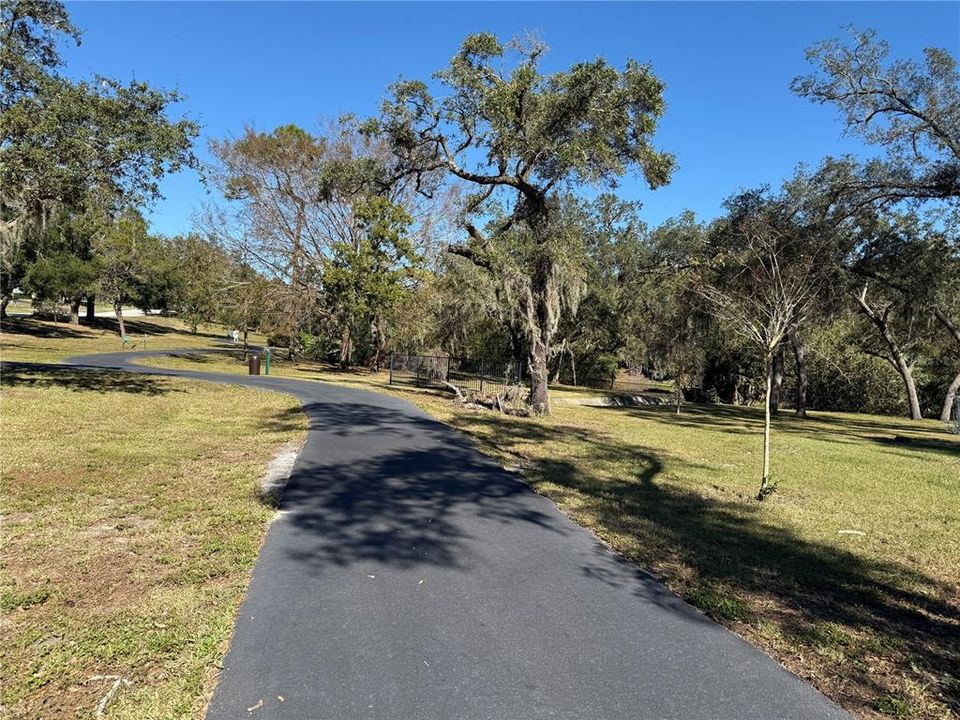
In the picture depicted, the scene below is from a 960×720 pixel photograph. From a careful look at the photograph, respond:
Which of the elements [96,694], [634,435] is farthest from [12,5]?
[634,435]

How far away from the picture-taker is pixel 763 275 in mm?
11438

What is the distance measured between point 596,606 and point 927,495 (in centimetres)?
781

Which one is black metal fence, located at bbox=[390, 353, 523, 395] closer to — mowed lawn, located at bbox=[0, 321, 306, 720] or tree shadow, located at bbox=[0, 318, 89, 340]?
mowed lawn, located at bbox=[0, 321, 306, 720]

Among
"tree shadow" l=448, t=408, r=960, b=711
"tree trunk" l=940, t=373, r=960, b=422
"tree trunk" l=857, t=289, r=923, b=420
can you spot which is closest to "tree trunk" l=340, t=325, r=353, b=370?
"tree shadow" l=448, t=408, r=960, b=711

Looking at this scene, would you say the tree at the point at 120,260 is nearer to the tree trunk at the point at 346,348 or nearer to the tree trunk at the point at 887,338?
the tree trunk at the point at 346,348

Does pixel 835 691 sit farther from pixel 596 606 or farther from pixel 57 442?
pixel 57 442

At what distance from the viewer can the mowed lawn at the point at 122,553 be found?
2824mm

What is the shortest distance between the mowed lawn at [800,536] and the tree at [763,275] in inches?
44.9

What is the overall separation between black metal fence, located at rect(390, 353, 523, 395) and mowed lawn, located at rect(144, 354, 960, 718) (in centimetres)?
603

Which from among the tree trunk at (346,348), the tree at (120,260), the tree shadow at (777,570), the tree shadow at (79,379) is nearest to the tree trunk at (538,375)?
the tree shadow at (777,570)

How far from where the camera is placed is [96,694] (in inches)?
107

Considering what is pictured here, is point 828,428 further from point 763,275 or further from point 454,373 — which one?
point 454,373

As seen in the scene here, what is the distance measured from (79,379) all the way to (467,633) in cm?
1640

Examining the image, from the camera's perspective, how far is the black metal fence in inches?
795
